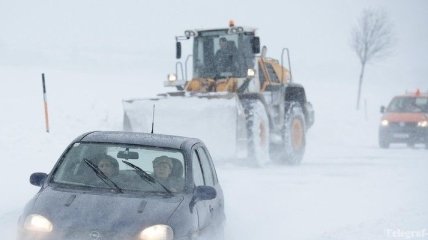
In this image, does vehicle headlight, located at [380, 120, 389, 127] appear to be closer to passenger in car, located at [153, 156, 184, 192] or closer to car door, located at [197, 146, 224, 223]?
car door, located at [197, 146, 224, 223]

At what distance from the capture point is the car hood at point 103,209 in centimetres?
517

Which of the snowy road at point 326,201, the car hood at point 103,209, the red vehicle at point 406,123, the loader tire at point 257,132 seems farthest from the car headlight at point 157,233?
the red vehicle at point 406,123

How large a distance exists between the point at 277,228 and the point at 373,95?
46.0 metres

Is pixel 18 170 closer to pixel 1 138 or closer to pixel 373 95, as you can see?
pixel 1 138

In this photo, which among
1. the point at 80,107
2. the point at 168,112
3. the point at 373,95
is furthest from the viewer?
the point at 373,95

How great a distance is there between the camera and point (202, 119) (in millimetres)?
14602

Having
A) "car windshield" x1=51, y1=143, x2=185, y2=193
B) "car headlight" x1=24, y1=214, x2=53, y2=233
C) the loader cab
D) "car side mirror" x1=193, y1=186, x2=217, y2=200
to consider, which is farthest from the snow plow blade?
"car headlight" x1=24, y1=214, x2=53, y2=233

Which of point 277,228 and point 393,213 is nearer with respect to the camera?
point 277,228

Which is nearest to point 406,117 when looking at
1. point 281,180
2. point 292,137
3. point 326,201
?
point 292,137

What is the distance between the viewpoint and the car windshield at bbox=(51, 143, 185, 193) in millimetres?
5844

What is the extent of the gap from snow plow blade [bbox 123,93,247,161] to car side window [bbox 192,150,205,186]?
25.9 ft

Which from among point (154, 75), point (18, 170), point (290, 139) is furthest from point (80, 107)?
point (154, 75)

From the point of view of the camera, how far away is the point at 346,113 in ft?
119

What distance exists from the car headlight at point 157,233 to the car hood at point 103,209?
4 cm
